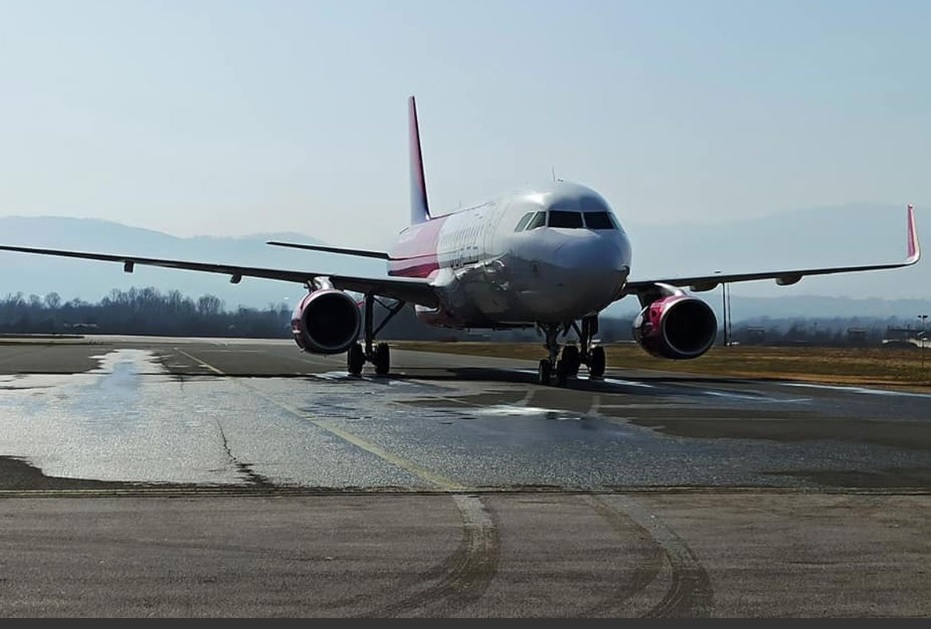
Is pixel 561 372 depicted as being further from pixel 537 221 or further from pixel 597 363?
pixel 537 221

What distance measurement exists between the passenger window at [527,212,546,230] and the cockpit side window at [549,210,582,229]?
207 millimetres

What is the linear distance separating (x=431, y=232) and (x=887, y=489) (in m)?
26.2

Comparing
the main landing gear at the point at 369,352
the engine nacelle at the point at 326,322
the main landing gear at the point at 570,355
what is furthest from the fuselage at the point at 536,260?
the engine nacelle at the point at 326,322

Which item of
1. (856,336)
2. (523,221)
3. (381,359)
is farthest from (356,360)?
(856,336)

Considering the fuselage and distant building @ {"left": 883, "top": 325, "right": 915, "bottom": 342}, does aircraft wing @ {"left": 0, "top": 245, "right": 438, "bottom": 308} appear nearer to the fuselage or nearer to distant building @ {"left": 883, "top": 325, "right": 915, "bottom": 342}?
the fuselage

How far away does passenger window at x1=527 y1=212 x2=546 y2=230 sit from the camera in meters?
25.3

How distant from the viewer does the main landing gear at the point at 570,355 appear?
26.0 metres

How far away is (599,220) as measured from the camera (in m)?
25.0

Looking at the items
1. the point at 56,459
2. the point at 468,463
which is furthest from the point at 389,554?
the point at 56,459

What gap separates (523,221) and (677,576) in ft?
65.6

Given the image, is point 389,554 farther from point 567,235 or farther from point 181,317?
point 181,317

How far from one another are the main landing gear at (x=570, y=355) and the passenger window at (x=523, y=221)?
7.56 ft

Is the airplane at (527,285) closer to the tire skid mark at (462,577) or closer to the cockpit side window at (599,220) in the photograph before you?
the cockpit side window at (599,220)

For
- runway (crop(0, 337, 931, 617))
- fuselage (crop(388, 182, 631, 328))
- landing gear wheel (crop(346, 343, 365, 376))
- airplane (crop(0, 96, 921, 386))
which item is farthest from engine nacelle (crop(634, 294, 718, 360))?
runway (crop(0, 337, 931, 617))
